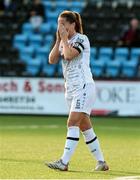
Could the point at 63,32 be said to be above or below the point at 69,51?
above

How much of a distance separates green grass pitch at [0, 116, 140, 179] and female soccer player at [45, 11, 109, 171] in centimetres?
31

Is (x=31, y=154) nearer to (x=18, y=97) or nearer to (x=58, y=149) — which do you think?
(x=58, y=149)

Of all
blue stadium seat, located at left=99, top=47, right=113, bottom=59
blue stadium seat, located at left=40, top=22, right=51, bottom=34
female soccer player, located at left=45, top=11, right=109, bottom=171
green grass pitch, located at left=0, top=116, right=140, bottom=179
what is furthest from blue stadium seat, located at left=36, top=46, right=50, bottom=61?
female soccer player, located at left=45, top=11, right=109, bottom=171

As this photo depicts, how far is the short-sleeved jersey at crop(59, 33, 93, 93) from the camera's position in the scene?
997cm

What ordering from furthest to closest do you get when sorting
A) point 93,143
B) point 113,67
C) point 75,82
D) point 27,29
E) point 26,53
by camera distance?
1. point 27,29
2. point 26,53
3. point 113,67
4. point 93,143
5. point 75,82

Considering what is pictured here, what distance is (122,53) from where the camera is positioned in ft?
78.3

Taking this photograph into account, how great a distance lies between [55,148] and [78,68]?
3.56 metres

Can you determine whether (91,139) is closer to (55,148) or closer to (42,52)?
(55,148)

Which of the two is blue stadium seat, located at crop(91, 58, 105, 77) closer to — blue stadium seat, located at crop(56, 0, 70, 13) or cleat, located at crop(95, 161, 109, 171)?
blue stadium seat, located at crop(56, 0, 70, 13)

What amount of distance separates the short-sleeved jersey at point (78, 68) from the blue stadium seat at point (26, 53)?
566 inches

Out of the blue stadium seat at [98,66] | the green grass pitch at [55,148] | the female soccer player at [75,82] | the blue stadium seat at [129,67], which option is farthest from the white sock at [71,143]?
the blue stadium seat at [98,66]

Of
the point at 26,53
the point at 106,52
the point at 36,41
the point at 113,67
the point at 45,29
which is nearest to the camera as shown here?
the point at 113,67

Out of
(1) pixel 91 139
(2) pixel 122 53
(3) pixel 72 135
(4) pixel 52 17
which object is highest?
(4) pixel 52 17

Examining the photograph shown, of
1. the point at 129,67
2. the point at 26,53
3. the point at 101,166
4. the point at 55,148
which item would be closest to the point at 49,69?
the point at 26,53
